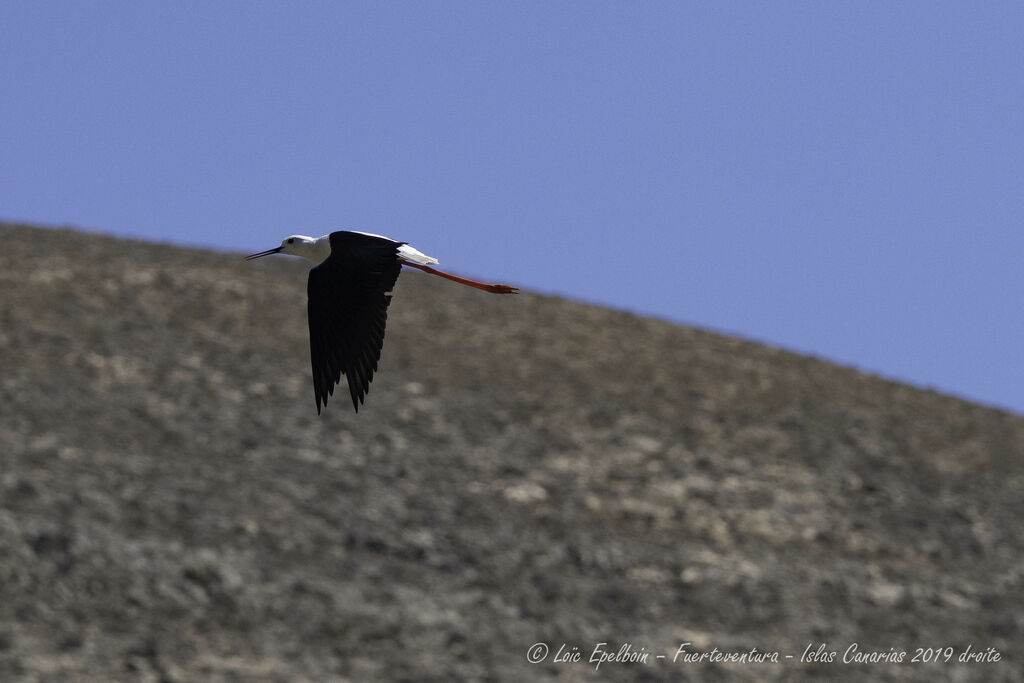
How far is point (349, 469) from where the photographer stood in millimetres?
32344

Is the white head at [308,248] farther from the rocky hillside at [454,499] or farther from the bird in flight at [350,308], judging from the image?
the rocky hillside at [454,499]

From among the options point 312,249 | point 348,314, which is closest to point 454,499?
point 348,314

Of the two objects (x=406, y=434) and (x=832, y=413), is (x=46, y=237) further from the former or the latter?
(x=832, y=413)

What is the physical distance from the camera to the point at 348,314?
7.51 meters

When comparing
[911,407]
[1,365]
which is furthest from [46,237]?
[911,407]

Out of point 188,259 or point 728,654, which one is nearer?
point 728,654

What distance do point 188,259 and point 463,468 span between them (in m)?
12.0

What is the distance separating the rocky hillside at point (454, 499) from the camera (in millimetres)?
26656

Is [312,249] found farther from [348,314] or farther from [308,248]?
[348,314]

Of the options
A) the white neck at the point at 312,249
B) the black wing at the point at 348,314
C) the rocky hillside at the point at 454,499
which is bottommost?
the rocky hillside at the point at 454,499

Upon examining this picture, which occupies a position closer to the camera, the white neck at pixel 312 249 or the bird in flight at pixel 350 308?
the white neck at pixel 312 249

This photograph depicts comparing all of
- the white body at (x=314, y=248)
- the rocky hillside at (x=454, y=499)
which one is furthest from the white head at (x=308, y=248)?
the rocky hillside at (x=454, y=499)

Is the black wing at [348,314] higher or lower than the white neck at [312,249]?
lower

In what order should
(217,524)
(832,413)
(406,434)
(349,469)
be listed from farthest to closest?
1. (832,413)
2. (406,434)
3. (349,469)
4. (217,524)
